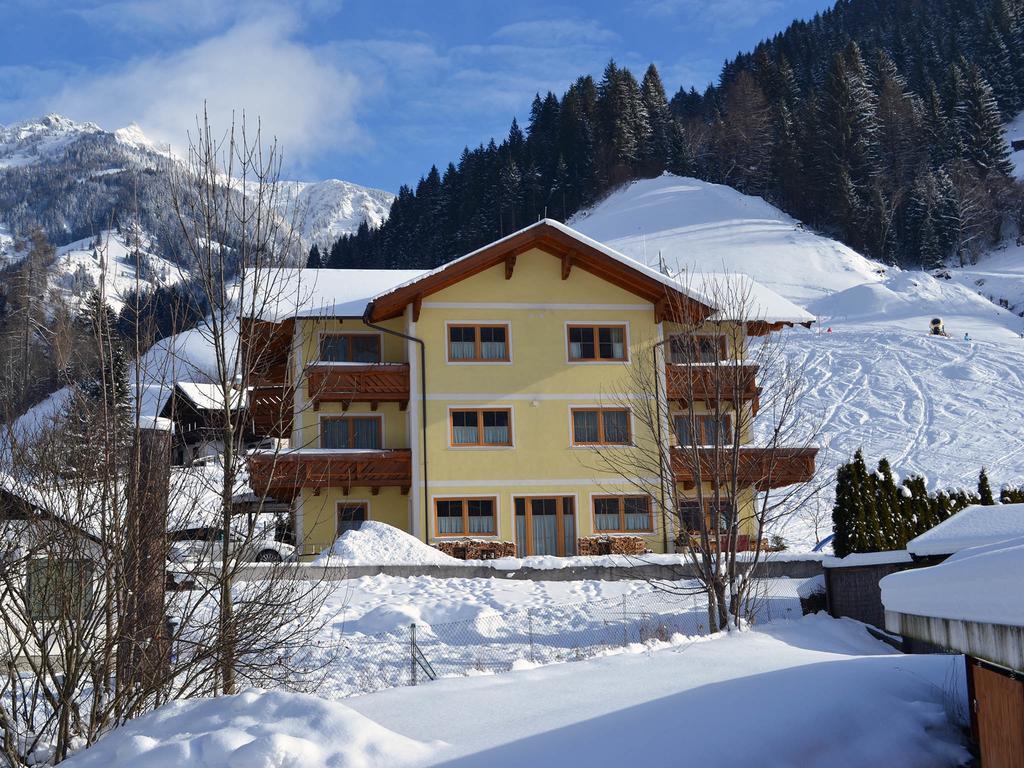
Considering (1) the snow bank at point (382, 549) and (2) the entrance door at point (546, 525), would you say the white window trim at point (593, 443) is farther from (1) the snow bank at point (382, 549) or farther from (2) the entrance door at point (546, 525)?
(1) the snow bank at point (382, 549)

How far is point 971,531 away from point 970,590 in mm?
11701

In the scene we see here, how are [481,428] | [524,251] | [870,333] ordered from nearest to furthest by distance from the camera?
[481,428] → [524,251] → [870,333]

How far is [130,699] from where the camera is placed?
9320 mm

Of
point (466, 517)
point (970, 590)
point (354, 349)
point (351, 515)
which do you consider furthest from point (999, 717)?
point (354, 349)

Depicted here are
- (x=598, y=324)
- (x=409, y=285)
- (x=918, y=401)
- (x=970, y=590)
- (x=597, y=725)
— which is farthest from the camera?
(x=918, y=401)

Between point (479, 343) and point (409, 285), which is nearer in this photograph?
point (409, 285)

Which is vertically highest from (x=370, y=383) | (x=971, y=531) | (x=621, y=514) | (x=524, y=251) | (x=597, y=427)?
(x=524, y=251)

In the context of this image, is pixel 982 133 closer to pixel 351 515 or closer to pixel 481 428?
pixel 481 428

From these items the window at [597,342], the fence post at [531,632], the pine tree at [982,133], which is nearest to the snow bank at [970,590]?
the fence post at [531,632]

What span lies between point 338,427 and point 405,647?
52.0 feet

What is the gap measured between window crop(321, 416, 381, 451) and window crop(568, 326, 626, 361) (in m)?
6.46

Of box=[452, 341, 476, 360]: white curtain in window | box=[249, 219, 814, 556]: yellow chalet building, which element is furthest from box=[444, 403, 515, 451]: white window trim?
box=[452, 341, 476, 360]: white curtain in window

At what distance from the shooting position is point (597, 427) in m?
32.7

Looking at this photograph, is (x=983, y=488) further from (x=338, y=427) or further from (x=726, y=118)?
(x=726, y=118)
